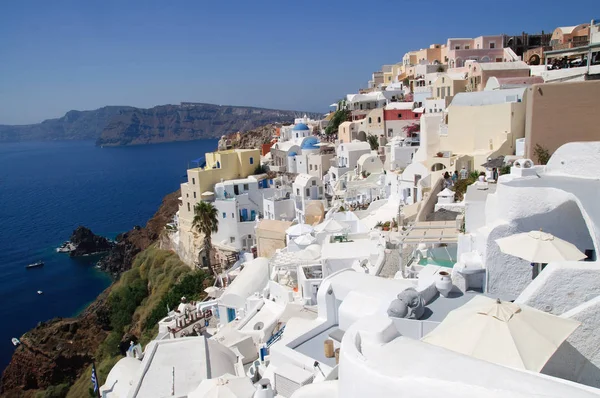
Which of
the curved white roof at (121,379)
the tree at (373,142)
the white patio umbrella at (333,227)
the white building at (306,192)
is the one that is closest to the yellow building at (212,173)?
the white building at (306,192)

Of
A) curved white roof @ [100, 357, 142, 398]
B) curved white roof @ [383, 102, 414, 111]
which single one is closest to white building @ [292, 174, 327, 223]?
curved white roof @ [383, 102, 414, 111]

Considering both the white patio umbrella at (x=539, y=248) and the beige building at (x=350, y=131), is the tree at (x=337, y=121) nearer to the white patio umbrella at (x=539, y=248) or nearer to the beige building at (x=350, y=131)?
the beige building at (x=350, y=131)

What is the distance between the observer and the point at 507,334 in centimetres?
682

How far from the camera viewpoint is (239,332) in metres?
19.0

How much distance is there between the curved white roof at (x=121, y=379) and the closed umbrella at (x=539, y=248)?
1440cm

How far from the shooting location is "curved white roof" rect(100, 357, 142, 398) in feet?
57.3

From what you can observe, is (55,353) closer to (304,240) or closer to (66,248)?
(304,240)

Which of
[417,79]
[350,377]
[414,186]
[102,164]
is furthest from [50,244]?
[102,164]

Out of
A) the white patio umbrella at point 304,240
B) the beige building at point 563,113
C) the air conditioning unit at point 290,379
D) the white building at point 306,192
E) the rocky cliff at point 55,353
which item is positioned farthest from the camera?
the rocky cliff at point 55,353

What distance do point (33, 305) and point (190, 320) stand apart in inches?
1300

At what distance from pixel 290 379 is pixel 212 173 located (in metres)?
31.3

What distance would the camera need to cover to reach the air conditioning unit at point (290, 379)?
1038 cm

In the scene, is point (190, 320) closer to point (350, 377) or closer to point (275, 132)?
point (350, 377)

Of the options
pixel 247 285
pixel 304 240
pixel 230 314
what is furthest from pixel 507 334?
pixel 247 285
